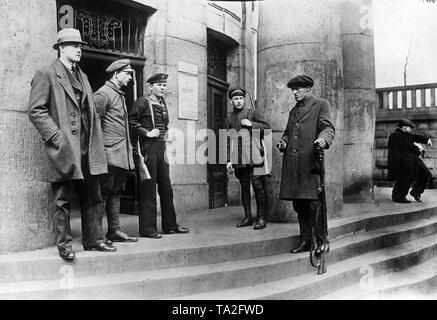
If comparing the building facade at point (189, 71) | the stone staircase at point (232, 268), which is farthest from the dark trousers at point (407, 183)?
the stone staircase at point (232, 268)

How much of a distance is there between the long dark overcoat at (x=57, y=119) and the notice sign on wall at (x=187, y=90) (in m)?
3.23

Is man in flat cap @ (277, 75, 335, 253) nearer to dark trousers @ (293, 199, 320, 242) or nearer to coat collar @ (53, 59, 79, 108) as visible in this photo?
dark trousers @ (293, 199, 320, 242)

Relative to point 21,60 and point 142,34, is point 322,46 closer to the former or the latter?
point 142,34

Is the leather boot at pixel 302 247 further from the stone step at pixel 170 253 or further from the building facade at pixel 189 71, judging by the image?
the building facade at pixel 189 71

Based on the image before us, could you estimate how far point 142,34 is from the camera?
24.2 feet

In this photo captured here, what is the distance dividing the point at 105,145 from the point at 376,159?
11.0m

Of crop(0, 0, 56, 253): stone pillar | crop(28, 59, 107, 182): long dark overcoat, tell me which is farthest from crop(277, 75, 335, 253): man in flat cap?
crop(0, 0, 56, 253): stone pillar

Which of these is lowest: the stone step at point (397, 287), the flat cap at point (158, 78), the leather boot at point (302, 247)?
the stone step at point (397, 287)

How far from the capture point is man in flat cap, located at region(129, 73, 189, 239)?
17.9 ft

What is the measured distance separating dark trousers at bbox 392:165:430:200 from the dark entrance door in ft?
11.8

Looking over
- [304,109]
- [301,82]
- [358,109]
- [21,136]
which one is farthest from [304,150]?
[358,109]

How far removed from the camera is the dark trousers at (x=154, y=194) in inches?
216

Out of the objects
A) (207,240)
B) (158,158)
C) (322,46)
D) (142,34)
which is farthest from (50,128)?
(322,46)

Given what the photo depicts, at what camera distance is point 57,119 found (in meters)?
4.32
